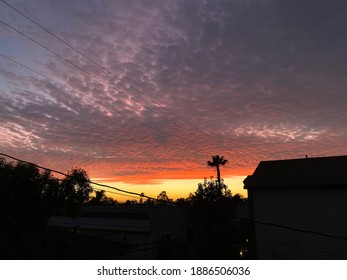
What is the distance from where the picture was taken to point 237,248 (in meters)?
26.2

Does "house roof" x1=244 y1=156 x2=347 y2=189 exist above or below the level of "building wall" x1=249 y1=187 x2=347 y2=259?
above

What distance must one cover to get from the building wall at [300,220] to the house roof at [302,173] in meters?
0.39

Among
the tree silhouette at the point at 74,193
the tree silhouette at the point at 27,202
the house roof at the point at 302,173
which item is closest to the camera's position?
the house roof at the point at 302,173

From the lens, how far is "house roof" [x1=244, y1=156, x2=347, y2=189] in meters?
15.8

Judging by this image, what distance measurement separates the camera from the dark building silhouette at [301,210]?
1495 centimetres

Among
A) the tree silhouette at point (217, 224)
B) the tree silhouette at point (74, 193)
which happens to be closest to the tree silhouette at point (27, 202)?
the tree silhouette at point (74, 193)

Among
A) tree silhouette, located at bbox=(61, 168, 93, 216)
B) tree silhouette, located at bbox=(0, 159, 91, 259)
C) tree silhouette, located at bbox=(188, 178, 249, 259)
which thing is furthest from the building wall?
tree silhouette, located at bbox=(61, 168, 93, 216)

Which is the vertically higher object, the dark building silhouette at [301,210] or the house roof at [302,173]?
the house roof at [302,173]

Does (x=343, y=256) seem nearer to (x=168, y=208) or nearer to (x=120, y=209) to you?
(x=168, y=208)

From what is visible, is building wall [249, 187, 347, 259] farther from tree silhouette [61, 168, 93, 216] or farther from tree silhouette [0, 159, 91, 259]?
tree silhouette [61, 168, 93, 216]

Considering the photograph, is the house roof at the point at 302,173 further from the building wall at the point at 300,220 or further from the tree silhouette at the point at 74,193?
the tree silhouette at the point at 74,193

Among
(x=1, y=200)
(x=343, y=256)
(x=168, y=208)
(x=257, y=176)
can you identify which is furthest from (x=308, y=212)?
(x=1, y=200)

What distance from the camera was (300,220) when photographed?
51.8 feet

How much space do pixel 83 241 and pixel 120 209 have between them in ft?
16.6
